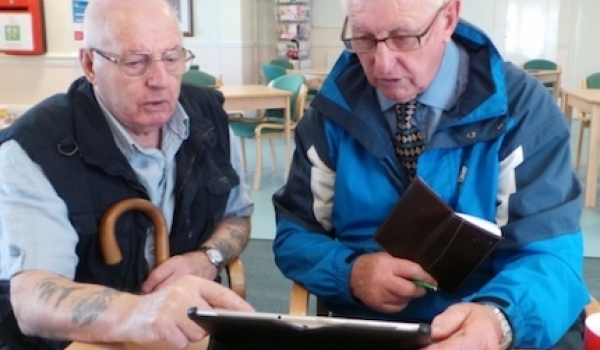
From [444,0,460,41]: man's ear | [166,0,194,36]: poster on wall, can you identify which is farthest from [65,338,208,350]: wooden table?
[166,0,194,36]: poster on wall

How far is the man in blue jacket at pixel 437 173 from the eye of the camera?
120 cm

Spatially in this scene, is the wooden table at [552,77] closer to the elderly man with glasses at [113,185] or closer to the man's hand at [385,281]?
the elderly man with glasses at [113,185]

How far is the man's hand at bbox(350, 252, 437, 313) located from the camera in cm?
120

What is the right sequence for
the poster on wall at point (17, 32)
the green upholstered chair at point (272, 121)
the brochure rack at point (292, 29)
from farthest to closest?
the brochure rack at point (292, 29) → the green upholstered chair at point (272, 121) → the poster on wall at point (17, 32)

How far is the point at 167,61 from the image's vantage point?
53.0 inches

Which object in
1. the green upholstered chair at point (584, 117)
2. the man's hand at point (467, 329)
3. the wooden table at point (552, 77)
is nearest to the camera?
the man's hand at point (467, 329)

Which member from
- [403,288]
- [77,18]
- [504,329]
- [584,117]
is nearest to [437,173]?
[403,288]

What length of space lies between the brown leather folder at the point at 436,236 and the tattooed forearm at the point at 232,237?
1.50ft

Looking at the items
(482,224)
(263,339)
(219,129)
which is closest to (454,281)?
(482,224)

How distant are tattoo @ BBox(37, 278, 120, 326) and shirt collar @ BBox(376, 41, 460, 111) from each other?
0.68 meters

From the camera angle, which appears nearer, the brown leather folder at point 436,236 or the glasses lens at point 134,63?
the brown leather folder at point 436,236

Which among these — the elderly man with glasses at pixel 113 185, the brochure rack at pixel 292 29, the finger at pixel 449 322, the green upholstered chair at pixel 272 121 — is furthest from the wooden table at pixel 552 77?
the finger at pixel 449 322

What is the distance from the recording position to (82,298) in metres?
1.08

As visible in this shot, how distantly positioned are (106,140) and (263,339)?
0.61 metres
